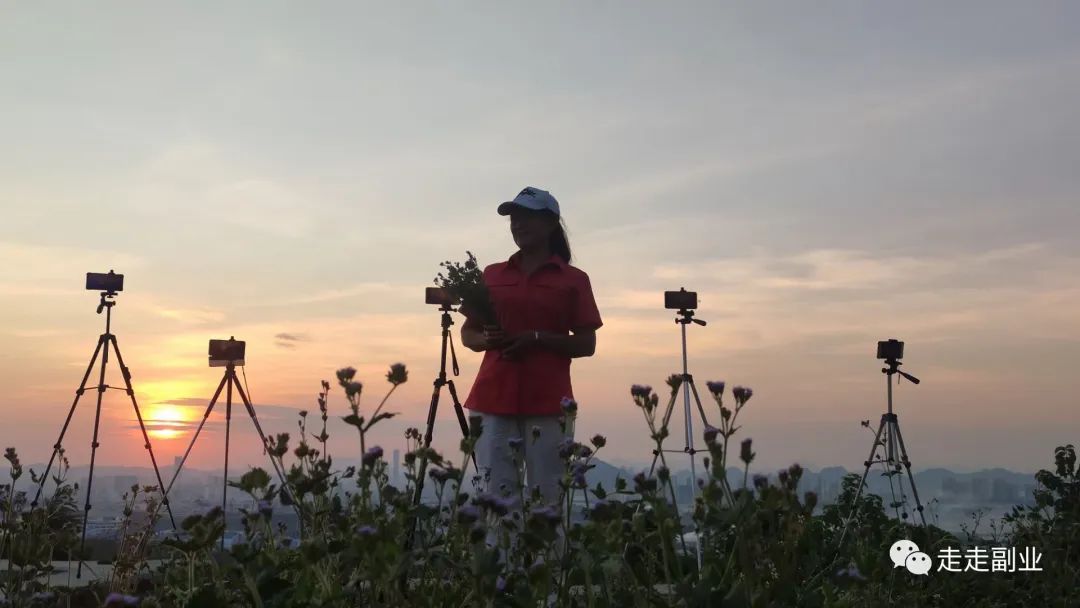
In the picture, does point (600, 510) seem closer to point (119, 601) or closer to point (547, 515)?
point (547, 515)

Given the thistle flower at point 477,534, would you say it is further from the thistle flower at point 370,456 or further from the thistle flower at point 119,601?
the thistle flower at point 119,601

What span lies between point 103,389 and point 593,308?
428 cm

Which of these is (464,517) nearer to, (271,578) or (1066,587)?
(271,578)

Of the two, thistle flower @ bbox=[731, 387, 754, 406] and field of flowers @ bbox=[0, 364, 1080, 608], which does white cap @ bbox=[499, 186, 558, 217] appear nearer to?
field of flowers @ bbox=[0, 364, 1080, 608]

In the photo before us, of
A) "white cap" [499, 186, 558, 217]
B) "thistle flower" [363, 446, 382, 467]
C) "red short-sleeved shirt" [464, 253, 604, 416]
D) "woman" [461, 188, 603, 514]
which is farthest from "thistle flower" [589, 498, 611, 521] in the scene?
"white cap" [499, 186, 558, 217]

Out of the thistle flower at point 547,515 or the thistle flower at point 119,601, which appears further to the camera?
the thistle flower at point 547,515

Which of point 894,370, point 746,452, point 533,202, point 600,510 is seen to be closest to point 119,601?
point 600,510

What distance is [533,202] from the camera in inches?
198

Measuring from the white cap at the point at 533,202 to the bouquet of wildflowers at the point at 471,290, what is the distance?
358 mm

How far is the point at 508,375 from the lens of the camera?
4.98m

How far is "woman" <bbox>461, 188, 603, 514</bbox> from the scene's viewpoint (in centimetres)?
495

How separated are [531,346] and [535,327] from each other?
142 mm

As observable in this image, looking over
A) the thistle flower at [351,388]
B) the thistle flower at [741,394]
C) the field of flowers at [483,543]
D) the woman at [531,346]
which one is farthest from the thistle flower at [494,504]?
the woman at [531,346]

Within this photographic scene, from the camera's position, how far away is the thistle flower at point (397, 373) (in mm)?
2896
